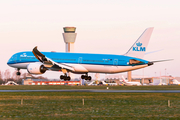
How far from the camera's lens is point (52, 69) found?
2788 inches

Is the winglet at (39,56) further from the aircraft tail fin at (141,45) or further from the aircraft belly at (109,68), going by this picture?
the aircraft tail fin at (141,45)

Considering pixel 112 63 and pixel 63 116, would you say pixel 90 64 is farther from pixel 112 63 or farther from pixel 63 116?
Answer: pixel 63 116

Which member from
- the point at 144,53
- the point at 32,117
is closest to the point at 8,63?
the point at 144,53

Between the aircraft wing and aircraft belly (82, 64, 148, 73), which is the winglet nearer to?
the aircraft wing

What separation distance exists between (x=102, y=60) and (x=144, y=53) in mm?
9364

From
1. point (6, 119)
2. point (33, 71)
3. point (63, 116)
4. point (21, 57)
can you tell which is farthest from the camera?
point (21, 57)

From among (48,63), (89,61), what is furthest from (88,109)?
(48,63)

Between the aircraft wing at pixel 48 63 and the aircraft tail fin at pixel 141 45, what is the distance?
529 inches

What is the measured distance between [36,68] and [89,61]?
11238 millimetres

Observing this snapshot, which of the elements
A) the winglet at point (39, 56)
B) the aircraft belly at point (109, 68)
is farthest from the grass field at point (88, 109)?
the aircraft belly at point (109, 68)

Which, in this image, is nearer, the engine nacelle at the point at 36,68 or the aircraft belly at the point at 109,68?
the engine nacelle at the point at 36,68

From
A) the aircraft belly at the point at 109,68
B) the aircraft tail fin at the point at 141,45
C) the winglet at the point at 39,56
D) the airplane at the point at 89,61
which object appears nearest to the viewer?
the winglet at the point at 39,56

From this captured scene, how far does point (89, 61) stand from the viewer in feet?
225

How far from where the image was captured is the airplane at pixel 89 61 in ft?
220
